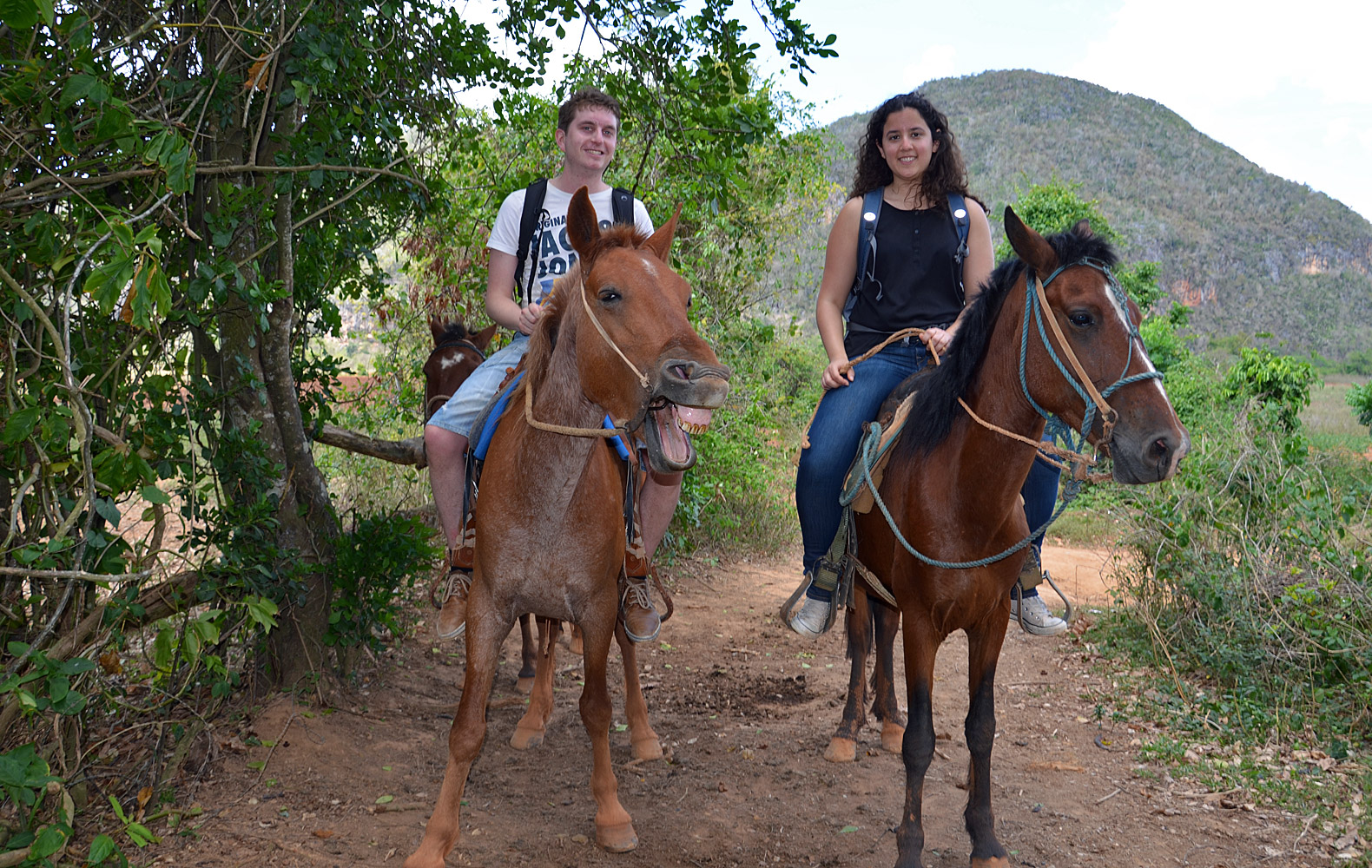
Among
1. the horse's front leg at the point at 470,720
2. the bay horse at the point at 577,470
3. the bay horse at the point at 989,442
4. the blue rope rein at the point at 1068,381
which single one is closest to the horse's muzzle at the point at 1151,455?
the bay horse at the point at 989,442

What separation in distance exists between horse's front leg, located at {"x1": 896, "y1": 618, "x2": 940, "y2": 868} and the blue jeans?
0.74 m

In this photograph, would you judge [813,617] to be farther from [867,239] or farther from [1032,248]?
[1032,248]

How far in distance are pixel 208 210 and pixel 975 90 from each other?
77278 mm

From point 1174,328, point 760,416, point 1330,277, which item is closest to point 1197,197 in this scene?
point 1330,277

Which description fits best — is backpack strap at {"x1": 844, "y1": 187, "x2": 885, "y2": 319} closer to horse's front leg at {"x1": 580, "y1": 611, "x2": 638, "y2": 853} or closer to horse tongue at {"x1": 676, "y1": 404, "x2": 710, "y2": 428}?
horse tongue at {"x1": 676, "y1": 404, "x2": 710, "y2": 428}

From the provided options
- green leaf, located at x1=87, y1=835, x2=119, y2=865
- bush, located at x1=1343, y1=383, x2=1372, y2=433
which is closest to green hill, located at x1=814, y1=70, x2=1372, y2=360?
bush, located at x1=1343, y1=383, x2=1372, y2=433

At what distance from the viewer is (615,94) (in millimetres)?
5613

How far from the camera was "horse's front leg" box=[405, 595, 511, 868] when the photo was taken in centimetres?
343

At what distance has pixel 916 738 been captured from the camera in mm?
3555

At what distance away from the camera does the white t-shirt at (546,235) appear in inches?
173

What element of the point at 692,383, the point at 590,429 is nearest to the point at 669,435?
the point at 692,383

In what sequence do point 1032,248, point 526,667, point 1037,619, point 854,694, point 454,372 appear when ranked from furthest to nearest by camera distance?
point 454,372 < point 526,667 < point 854,694 < point 1037,619 < point 1032,248

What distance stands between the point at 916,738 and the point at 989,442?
1.26m

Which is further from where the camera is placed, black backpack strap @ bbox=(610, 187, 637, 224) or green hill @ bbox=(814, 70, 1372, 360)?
green hill @ bbox=(814, 70, 1372, 360)
